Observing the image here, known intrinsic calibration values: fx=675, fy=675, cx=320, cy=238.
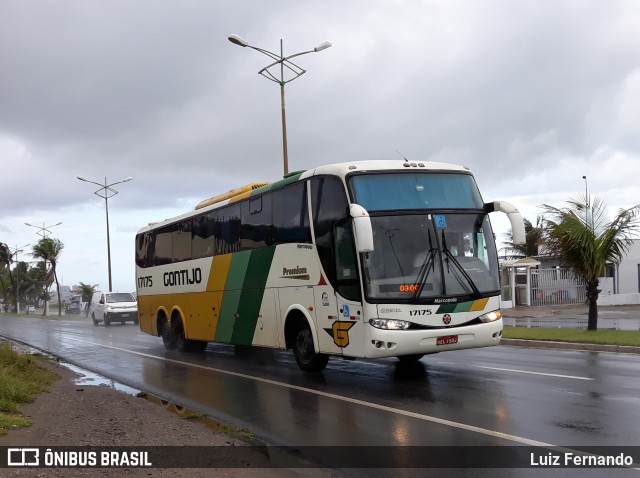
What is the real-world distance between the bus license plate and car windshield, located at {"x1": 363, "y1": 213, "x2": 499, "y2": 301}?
62cm

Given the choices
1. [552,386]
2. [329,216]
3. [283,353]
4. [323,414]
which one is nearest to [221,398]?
[323,414]

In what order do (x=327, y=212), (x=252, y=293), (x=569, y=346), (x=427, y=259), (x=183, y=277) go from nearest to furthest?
(x=427, y=259) → (x=327, y=212) → (x=252, y=293) → (x=569, y=346) → (x=183, y=277)

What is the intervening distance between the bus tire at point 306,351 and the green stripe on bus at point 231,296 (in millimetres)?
2429

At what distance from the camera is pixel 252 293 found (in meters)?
14.1

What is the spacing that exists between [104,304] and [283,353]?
80.8 ft

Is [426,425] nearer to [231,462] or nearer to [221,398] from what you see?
[231,462]

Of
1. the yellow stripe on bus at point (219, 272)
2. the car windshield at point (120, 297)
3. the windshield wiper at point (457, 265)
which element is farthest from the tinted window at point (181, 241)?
the car windshield at point (120, 297)

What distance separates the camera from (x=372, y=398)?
9.62 meters

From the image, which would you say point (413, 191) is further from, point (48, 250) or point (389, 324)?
point (48, 250)

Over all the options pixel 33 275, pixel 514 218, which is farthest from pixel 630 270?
pixel 33 275

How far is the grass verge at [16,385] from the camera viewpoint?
7529 millimetres

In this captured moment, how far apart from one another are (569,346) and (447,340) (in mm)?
6665

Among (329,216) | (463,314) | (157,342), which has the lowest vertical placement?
(157,342)

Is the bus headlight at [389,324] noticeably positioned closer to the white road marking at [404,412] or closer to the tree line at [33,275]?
the white road marking at [404,412]
